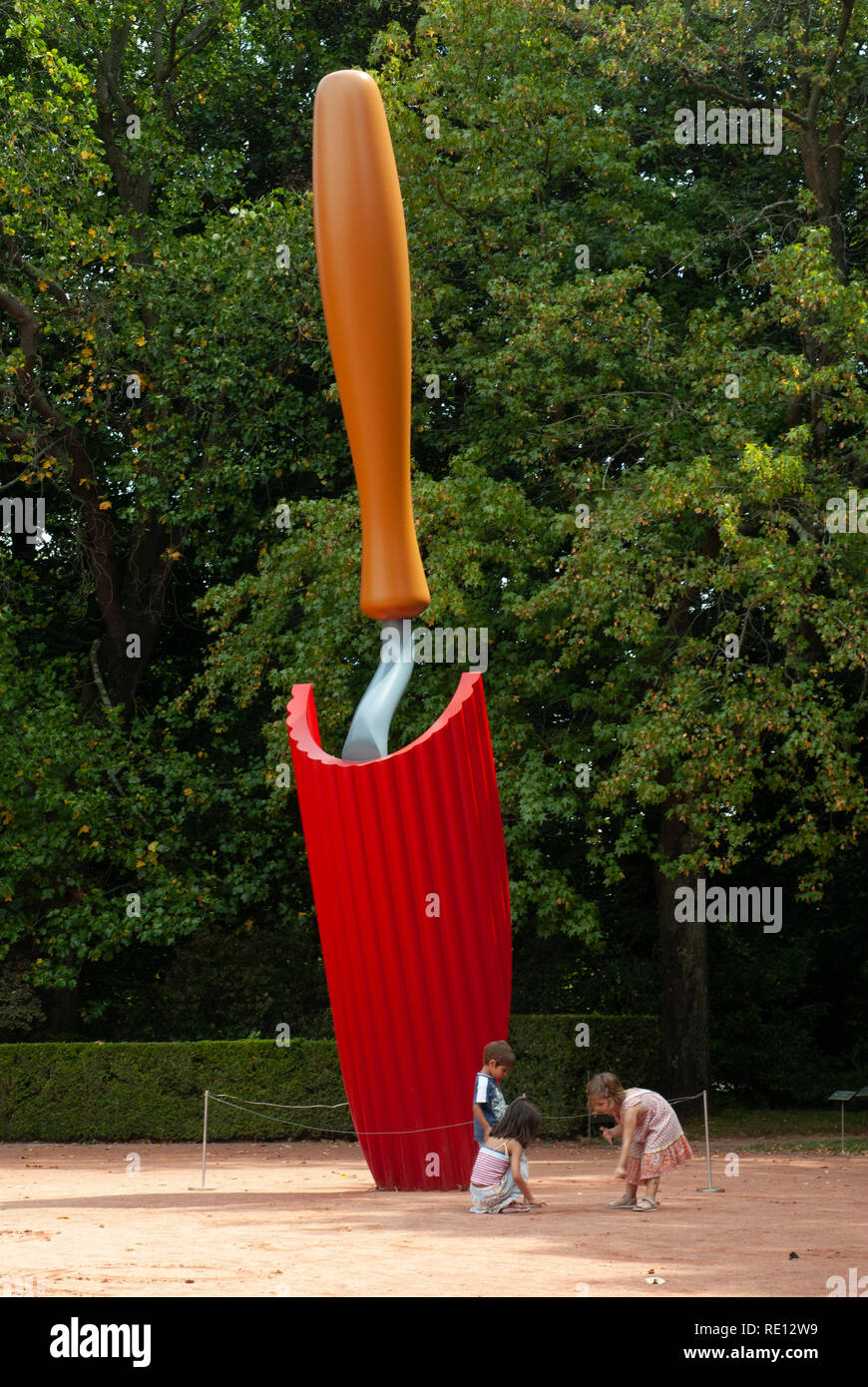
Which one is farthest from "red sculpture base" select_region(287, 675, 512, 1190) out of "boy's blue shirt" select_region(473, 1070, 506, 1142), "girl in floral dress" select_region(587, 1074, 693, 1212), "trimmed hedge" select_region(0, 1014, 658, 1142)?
"trimmed hedge" select_region(0, 1014, 658, 1142)

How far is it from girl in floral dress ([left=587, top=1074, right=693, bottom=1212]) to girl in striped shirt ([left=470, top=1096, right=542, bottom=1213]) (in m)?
0.38

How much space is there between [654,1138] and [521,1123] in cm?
81

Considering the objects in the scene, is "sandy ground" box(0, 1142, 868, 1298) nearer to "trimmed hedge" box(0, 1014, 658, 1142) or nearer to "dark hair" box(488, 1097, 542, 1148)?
"dark hair" box(488, 1097, 542, 1148)

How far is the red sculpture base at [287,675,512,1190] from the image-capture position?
9.29m

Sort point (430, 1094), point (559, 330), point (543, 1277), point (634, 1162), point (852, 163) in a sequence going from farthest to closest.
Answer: point (852, 163)
point (559, 330)
point (430, 1094)
point (634, 1162)
point (543, 1277)

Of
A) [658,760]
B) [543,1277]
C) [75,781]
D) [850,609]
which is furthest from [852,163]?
[543,1277]

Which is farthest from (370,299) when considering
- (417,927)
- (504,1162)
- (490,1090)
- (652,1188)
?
(652,1188)

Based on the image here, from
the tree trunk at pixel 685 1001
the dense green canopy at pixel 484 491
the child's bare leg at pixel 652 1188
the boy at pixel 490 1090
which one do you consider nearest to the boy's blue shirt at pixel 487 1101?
the boy at pixel 490 1090

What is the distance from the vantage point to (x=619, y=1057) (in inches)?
663

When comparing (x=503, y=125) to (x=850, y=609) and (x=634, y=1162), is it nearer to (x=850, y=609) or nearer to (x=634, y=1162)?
(x=850, y=609)

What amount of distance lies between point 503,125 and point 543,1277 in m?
12.8

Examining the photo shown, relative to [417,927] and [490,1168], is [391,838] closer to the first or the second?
[417,927]

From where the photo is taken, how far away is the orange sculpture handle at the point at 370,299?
370 inches

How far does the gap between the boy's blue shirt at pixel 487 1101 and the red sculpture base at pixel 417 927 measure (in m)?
0.49
